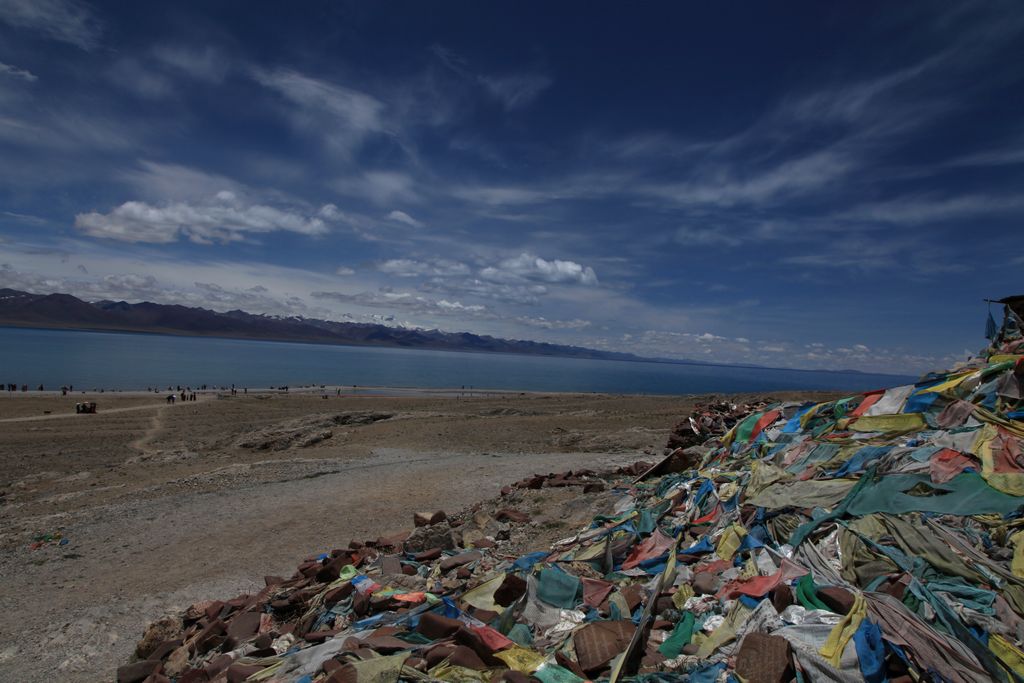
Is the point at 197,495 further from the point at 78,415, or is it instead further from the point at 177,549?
the point at 78,415

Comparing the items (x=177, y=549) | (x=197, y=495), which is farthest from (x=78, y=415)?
(x=177, y=549)

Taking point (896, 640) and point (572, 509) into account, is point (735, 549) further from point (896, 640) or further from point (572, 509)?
point (572, 509)

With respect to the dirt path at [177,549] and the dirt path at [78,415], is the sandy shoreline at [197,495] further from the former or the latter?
the dirt path at [78,415]

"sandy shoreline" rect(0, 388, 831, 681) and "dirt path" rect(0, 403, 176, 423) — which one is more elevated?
"sandy shoreline" rect(0, 388, 831, 681)

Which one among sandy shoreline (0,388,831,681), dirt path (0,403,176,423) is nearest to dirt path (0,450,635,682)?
sandy shoreline (0,388,831,681)

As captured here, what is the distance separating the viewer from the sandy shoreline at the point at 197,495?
7.95 meters

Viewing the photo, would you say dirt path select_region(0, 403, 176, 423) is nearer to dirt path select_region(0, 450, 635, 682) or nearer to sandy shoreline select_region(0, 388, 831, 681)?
sandy shoreline select_region(0, 388, 831, 681)

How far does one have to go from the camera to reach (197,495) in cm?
1372

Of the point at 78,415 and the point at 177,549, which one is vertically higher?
the point at 177,549

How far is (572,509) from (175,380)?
75997 mm

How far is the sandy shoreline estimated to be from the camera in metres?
7.95

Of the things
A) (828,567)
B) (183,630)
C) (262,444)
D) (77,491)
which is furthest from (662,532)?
(262,444)

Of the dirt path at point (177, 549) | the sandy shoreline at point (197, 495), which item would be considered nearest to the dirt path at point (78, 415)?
the sandy shoreline at point (197, 495)

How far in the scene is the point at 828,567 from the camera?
15.6 ft
